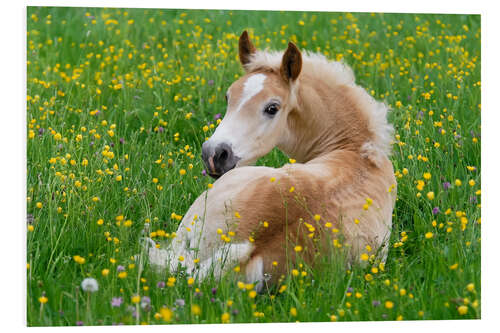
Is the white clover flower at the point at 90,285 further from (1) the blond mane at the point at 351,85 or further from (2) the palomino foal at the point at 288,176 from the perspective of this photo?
(1) the blond mane at the point at 351,85

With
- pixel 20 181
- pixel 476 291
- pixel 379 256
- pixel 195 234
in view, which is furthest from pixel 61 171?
pixel 476 291

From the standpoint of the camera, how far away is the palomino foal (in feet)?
11.1

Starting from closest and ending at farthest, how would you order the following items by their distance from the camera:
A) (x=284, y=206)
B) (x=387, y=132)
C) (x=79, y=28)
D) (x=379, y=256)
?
(x=284, y=206) → (x=379, y=256) → (x=387, y=132) → (x=79, y=28)

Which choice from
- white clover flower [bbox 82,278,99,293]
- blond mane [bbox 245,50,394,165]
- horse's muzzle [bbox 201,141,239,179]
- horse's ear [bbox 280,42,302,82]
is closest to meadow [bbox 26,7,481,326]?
white clover flower [bbox 82,278,99,293]

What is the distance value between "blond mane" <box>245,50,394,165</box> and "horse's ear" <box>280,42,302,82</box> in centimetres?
6

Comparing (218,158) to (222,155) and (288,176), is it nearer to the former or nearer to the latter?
(222,155)

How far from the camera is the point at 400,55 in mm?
5090

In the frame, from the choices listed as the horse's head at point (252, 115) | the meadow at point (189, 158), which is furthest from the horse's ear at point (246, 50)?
the meadow at point (189, 158)

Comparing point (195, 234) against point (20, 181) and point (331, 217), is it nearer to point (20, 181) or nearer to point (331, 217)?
point (331, 217)

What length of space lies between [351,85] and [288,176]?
3.32 ft

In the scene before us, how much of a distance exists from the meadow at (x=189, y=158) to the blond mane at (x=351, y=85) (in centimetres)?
28

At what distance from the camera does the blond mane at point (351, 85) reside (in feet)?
13.5

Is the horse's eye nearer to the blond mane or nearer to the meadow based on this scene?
the blond mane

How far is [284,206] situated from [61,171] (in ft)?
4.50
